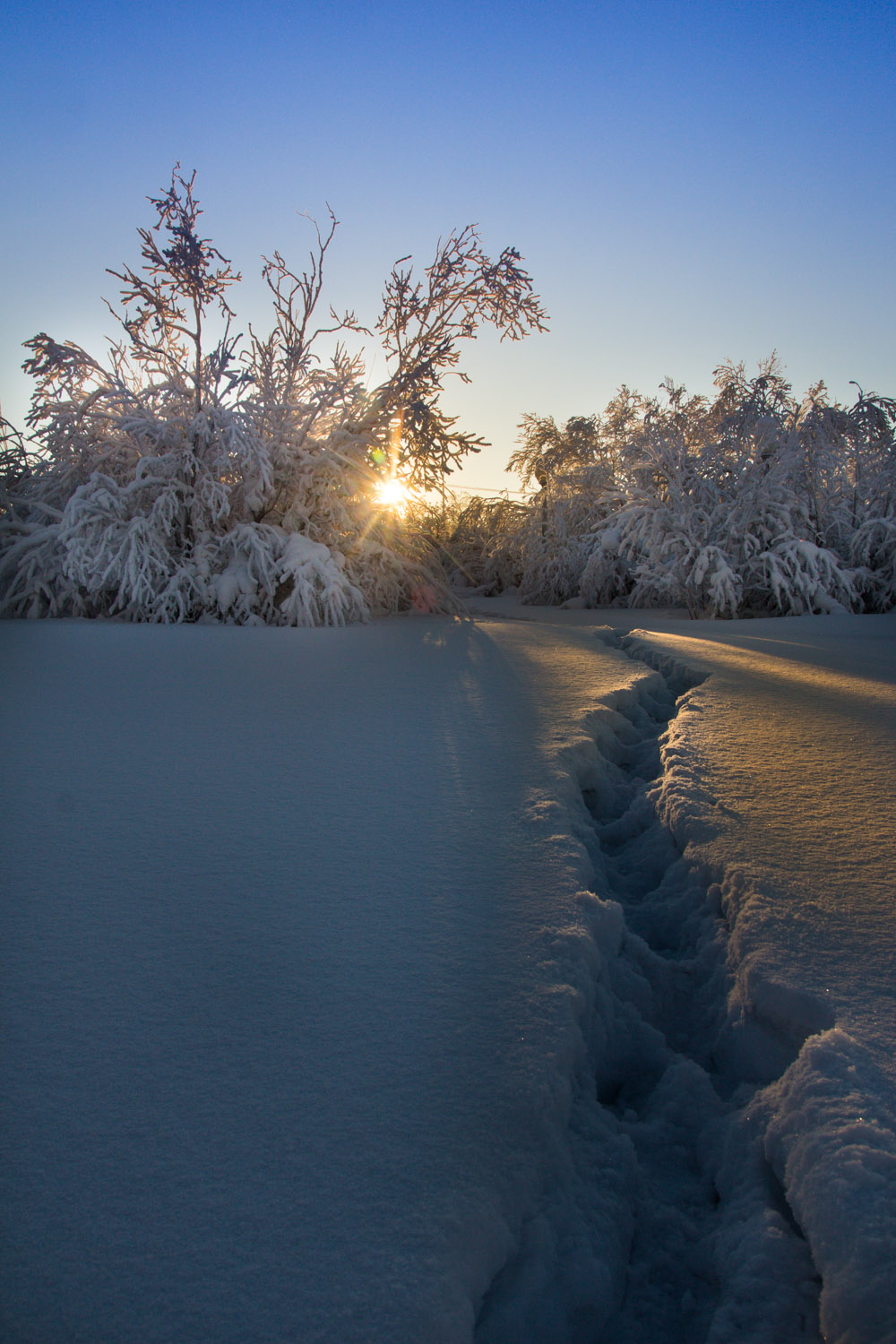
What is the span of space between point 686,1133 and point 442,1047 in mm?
503

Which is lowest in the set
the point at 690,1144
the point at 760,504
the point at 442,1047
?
the point at 690,1144

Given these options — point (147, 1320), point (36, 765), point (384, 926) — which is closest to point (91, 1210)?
point (147, 1320)

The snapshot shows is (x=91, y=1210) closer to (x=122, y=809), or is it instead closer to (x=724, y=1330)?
(x=724, y=1330)

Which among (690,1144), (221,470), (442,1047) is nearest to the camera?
(442,1047)

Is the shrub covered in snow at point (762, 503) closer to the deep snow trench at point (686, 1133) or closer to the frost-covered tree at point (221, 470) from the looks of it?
the frost-covered tree at point (221, 470)

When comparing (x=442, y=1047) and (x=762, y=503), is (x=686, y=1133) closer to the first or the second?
(x=442, y=1047)

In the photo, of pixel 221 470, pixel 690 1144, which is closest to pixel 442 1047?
pixel 690 1144

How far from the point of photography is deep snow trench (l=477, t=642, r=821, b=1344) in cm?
91

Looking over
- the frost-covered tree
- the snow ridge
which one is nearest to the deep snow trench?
the snow ridge

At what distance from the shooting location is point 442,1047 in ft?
3.62

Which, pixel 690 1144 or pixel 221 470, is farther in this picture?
Answer: pixel 221 470

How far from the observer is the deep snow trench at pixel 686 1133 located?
0.91 metres

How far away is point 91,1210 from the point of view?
32.2 inches

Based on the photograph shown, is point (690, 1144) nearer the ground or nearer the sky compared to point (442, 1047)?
nearer the ground
